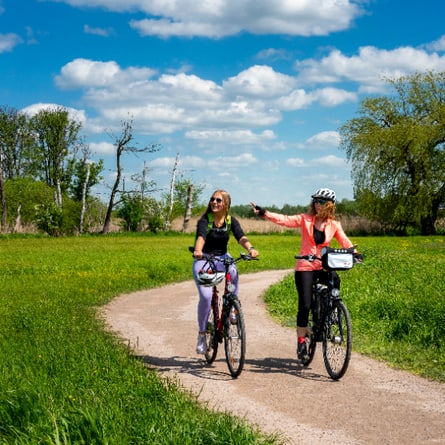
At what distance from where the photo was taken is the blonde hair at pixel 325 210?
25.8 ft

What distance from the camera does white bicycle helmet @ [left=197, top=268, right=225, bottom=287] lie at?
26.0ft

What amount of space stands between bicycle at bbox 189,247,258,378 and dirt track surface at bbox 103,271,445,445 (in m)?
0.24

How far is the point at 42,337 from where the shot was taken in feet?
32.5

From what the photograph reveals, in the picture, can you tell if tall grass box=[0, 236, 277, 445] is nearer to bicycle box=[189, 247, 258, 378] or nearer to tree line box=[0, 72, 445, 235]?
bicycle box=[189, 247, 258, 378]

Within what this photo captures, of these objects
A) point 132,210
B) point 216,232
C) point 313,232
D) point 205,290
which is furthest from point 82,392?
point 132,210

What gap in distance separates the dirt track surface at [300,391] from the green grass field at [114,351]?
0.46 m

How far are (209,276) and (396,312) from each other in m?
5.06

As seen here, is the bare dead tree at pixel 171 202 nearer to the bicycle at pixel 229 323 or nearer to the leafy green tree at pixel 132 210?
the leafy green tree at pixel 132 210

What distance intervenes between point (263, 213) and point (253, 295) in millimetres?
8519

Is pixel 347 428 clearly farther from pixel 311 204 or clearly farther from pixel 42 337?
pixel 42 337

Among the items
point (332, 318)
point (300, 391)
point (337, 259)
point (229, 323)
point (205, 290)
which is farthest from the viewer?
point (205, 290)

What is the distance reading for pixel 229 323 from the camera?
7.87 m

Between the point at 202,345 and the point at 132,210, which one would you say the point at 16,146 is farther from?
the point at 202,345

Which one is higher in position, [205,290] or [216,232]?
[216,232]
